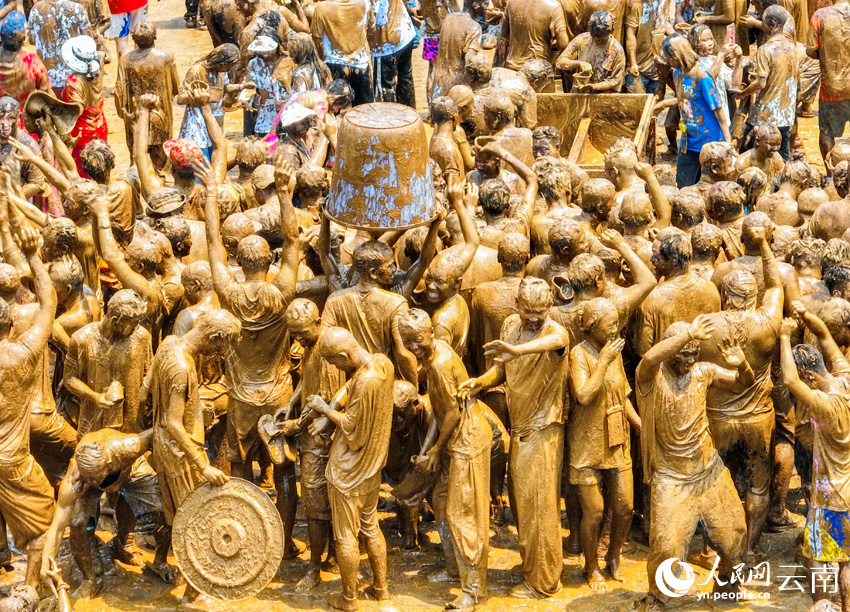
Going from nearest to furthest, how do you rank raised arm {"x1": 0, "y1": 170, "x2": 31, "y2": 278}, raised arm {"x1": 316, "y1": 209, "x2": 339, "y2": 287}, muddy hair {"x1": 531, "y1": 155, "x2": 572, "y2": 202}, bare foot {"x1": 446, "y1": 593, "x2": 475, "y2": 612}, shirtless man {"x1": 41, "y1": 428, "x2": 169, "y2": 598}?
shirtless man {"x1": 41, "y1": 428, "x2": 169, "y2": 598} < bare foot {"x1": 446, "y1": 593, "x2": 475, "y2": 612} < raised arm {"x1": 316, "y1": 209, "x2": 339, "y2": 287} < raised arm {"x1": 0, "y1": 170, "x2": 31, "y2": 278} < muddy hair {"x1": 531, "y1": 155, "x2": 572, "y2": 202}

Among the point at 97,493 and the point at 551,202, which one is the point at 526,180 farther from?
the point at 97,493

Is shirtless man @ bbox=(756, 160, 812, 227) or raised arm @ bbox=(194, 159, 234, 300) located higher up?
raised arm @ bbox=(194, 159, 234, 300)

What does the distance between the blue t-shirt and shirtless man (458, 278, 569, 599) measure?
571 cm

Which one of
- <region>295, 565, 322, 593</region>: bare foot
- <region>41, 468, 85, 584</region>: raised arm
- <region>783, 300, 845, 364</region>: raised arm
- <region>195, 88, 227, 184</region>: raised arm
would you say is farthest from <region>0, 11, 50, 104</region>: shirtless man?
<region>783, 300, 845, 364</region>: raised arm

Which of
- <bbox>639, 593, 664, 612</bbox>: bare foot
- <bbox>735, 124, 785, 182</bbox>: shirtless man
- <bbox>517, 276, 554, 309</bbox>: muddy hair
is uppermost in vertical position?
<bbox>517, 276, 554, 309</bbox>: muddy hair

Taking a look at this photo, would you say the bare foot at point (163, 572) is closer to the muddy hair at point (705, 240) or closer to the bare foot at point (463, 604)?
the bare foot at point (463, 604)

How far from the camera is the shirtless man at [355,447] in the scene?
32.4ft

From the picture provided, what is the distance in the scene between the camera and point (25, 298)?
38.5 ft

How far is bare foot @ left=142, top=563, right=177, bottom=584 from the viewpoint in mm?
10766

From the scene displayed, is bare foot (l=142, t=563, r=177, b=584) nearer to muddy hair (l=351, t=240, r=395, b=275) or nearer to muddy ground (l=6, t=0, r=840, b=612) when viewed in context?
muddy ground (l=6, t=0, r=840, b=612)

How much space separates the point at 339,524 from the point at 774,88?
27.4 ft

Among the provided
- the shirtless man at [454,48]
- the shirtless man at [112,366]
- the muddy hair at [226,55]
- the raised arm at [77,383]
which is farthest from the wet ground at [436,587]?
the muddy hair at [226,55]

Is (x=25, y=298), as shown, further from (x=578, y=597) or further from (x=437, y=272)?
(x=578, y=597)

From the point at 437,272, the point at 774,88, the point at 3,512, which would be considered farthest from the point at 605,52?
the point at 3,512
